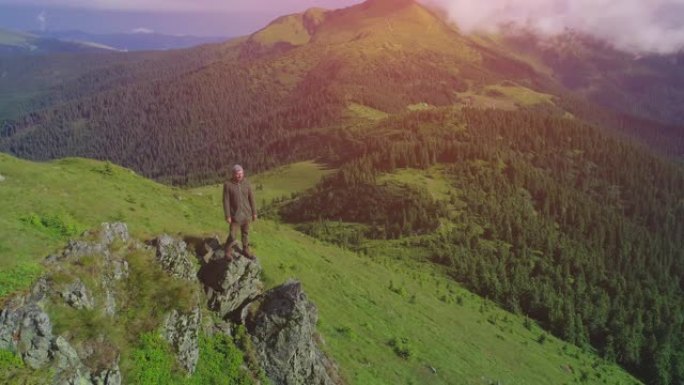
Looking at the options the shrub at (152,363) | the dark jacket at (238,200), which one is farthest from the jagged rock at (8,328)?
the dark jacket at (238,200)

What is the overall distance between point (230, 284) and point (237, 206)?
163 inches

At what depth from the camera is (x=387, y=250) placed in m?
153

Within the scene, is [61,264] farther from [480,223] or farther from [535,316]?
[480,223]

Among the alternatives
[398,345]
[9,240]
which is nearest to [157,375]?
[9,240]

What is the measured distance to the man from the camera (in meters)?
28.9

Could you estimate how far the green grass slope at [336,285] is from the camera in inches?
1320

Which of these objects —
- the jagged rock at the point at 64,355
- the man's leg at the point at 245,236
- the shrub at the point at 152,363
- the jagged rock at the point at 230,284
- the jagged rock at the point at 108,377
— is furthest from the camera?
the man's leg at the point at 245,236

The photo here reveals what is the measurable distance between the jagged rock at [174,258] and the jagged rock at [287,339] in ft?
14.2

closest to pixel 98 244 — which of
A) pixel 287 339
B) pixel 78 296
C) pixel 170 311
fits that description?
pixel 78 296

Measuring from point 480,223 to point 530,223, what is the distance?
2092 cm

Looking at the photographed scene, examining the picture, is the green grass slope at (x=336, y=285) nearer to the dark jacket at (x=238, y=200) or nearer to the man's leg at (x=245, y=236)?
the man's leg at (x=245, y=236)

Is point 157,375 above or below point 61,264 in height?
below

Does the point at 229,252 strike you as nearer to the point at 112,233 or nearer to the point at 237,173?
the point at 237,173

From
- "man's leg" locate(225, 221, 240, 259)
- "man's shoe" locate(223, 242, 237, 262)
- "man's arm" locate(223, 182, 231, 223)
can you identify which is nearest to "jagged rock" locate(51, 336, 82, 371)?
"man's shoe" locate(223, 242, 237, 262)
